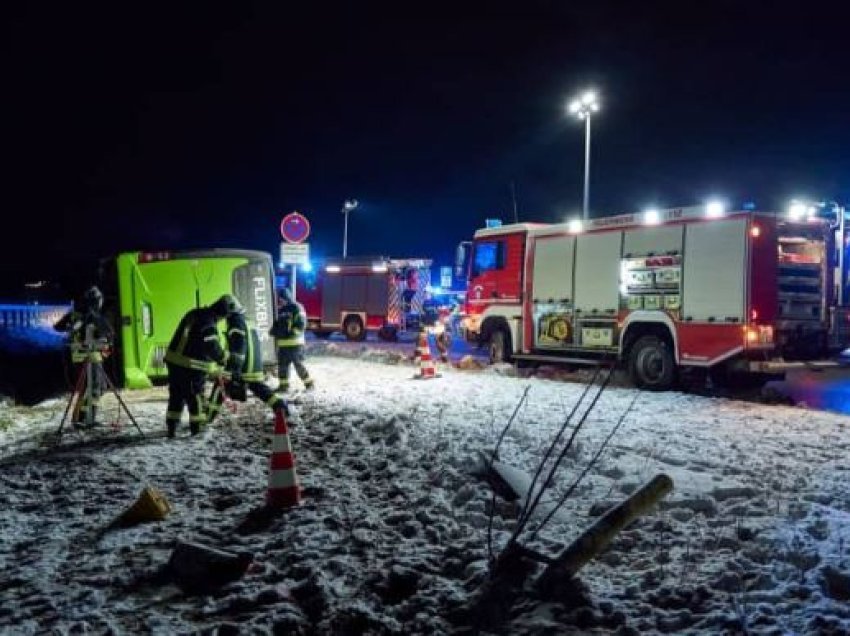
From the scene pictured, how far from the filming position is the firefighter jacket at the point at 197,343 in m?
7.84

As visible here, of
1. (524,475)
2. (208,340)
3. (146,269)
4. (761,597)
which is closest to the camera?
(761,597)

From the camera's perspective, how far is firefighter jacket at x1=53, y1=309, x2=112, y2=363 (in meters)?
8.73

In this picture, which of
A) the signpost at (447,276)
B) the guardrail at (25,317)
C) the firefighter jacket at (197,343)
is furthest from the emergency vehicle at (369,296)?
the firefighter jacket at (197,343)

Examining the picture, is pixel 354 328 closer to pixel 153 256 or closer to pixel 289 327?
pixel 289 327

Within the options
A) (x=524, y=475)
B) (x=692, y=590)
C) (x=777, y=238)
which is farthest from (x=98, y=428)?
(x=777, y=238)

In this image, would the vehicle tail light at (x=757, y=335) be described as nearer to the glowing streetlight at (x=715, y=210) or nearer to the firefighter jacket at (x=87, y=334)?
the glowing streetlight at (x=715, y=210)

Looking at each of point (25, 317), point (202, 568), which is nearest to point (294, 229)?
point (202, 568)

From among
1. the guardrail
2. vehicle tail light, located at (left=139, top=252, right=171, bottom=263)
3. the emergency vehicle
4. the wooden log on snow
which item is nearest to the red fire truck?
vehicle tail light, located at (left=139, top=252, right=171, bottom=263)

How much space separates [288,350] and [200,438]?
3889 mm

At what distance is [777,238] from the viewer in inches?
457

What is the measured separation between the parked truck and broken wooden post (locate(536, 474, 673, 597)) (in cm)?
831

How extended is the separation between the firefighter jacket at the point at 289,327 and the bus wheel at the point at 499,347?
5055 millimetres

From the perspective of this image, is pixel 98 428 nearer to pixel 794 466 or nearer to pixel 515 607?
pixel 515 607

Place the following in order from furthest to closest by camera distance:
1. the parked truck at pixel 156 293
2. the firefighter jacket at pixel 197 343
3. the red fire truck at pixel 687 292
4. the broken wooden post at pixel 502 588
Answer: the red fire truck at pixel 687 292
the parked truck at pixel 156 293
the firefighter jacket at pixel 197 343
the broken wooden post at pixel 502 588
